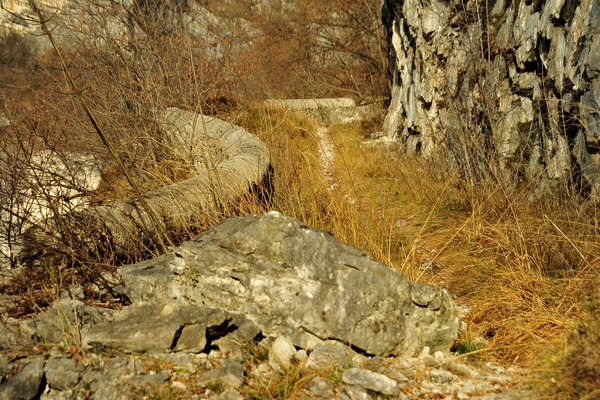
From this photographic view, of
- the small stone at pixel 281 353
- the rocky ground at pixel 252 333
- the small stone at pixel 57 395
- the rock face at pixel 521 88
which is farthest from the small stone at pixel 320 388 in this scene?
the rock face at pixel 521 88

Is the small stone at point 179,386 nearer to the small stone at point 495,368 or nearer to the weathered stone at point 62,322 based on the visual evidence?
the weathered stone at point 62,322

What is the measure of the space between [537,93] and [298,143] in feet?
10.7

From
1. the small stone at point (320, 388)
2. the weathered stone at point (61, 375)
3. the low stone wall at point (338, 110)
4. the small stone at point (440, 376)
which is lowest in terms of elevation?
the small stone at point (440, 376)

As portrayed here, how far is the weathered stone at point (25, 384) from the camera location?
4.63ft

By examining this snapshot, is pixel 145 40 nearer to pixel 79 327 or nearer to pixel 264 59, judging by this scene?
pixel 79 327

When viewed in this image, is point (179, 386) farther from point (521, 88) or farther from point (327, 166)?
point (521, 88)

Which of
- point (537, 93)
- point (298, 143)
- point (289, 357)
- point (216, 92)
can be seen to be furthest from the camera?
point (216, 92)

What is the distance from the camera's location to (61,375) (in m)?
1.49

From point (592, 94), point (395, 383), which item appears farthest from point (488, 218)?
point (395, 383)

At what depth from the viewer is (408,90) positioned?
6594mm

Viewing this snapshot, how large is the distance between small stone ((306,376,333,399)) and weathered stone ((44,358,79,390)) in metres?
0.92

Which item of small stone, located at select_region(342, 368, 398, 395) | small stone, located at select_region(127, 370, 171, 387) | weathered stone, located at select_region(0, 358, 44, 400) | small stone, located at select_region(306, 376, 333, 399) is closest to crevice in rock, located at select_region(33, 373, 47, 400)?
weathered stone, located at select_region(0, 358, 44, 400)

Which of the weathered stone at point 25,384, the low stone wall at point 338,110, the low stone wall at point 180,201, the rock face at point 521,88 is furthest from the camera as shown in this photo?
the low stone wall at point 338,110

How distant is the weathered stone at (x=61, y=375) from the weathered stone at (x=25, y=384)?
0.03 meters
